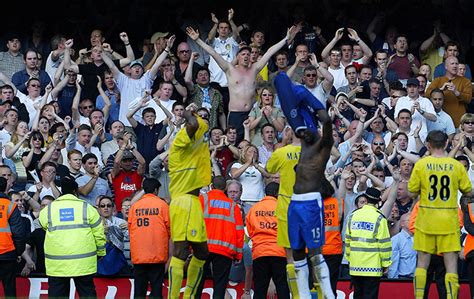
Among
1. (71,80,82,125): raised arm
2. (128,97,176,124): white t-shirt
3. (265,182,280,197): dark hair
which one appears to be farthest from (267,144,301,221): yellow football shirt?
(71,80,82,125): raised arm

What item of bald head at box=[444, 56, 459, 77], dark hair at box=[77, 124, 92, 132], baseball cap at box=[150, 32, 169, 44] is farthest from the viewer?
baseball cap at box=[150, 32, 169, 44]

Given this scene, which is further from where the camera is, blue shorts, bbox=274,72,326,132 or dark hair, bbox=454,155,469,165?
dark hair, bbox=454,155,469,165

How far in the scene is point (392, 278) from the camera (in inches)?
850

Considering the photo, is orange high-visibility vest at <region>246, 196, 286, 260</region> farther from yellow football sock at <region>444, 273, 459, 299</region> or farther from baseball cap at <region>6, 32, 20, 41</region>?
baseball cap at <region>6, 32, 20, 41</region>

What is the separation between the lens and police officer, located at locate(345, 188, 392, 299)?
65.7 ft

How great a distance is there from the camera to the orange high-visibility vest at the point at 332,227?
20.5 meters

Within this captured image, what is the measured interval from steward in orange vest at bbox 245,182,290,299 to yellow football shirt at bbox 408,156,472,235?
2642 mm


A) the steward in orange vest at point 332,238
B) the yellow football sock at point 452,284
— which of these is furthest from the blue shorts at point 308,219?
the steward in orange vest at point 332,238

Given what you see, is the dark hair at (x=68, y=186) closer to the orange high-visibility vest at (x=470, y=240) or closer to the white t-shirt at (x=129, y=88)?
the orange high-visibility vest at (x=470, y=240)

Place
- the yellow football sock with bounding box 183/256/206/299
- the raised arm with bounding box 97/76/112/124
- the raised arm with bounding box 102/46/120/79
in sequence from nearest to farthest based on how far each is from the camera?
the yellow football sock with bounding box 183/256/206/299 → the raised arm with bounding box 97/76/112/124 → the raised arm with bounding box 102/46/120/79

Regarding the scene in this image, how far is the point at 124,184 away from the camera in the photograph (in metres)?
23.5

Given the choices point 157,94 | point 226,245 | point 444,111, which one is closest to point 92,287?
point 226,245

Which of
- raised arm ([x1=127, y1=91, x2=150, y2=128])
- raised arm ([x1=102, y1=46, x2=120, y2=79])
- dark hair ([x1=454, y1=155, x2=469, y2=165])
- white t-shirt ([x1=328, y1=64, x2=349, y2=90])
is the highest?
raised arm ([x1=102, y1=46, x2=120, y2=79])

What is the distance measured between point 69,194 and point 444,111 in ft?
28.8
